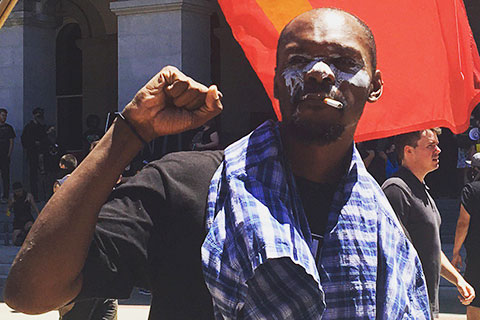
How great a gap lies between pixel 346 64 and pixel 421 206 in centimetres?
290

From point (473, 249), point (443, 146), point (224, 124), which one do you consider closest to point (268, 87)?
point (473, 249)

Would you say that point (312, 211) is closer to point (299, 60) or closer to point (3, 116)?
point (299, 60)

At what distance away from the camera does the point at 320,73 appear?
2.03m

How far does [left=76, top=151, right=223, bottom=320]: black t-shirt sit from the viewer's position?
1861mm

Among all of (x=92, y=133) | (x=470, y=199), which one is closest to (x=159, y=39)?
(x=92, y=133)

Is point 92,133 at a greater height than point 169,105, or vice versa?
point 169,105

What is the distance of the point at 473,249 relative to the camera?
658 cm

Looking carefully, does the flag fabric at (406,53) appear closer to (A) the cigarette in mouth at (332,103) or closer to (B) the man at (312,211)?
(B) the man at (312,211)

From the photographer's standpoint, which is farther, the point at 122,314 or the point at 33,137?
the point at 33,137

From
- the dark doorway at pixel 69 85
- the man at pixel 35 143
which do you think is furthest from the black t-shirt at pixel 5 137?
the dark doorway at pixel 69 85

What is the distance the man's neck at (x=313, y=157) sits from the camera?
6.81ft

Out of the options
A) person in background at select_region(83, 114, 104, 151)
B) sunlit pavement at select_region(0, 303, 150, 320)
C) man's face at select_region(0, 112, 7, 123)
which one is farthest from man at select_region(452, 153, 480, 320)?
man's face at select_region(0, 112, 7, 123)

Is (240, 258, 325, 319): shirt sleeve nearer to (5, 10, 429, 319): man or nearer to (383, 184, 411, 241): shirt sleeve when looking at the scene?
(5, 10, 429, 319): man

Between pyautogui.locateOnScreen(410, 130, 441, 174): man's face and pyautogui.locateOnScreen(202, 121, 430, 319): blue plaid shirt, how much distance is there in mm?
3084
